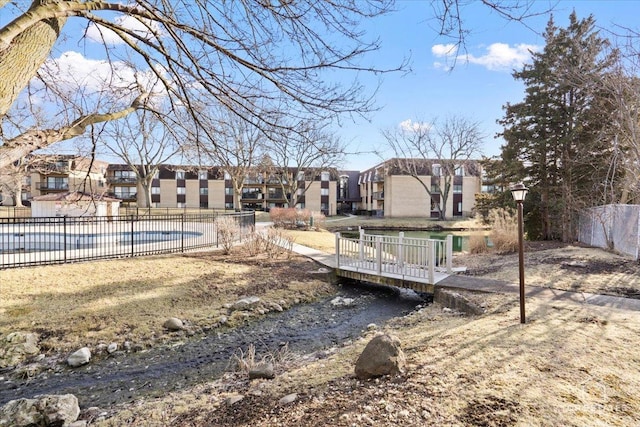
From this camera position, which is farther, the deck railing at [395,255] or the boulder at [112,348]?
the deck railing at [395,255]

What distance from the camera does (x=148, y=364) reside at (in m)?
5.86

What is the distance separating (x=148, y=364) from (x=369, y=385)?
3984 millimetres

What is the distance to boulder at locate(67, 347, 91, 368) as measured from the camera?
581 cm

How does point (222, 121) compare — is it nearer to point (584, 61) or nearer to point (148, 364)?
point (148, 364)

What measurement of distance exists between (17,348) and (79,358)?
4.14 feet

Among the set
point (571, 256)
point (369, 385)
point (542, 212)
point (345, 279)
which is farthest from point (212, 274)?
point (542, 212)

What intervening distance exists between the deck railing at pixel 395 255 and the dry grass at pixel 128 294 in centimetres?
156

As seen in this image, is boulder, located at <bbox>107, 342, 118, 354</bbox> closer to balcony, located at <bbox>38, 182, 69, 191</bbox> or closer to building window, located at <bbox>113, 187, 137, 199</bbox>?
building window, located at <bbox>113, 187, 137, 199</bbox>

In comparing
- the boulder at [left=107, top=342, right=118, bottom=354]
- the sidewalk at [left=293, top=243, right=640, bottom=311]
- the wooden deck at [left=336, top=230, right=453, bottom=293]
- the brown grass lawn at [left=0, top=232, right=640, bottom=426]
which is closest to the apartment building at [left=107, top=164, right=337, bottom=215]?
the wooden deck at [left=336, top=230, right=453, bottom=293]

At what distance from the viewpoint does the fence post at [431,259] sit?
938 centimetres

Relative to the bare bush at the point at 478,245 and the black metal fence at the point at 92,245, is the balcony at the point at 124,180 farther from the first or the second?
the bare bush at the point at 478,245

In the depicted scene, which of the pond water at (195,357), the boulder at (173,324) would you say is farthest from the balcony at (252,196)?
the boulder at (173,324)

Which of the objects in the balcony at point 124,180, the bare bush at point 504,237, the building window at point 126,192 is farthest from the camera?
the building window at point 126,192

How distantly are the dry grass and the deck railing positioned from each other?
5.12 feet
